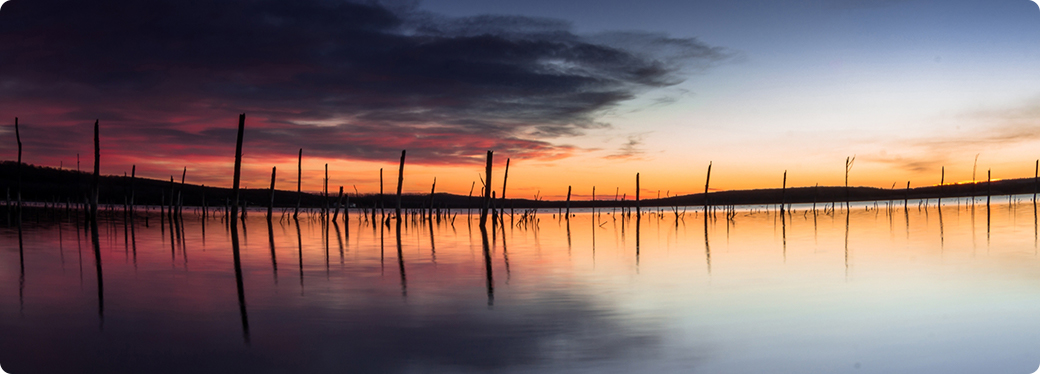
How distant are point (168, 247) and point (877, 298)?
2149 cm

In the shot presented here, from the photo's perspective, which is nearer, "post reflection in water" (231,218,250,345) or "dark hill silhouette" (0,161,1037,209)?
"post reflection in water" (231,218,250,345)

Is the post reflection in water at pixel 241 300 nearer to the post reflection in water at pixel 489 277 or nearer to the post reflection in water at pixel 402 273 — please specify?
the post reflection in water at pixel 402 273

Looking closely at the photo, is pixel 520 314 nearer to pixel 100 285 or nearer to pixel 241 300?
pixel 241 300

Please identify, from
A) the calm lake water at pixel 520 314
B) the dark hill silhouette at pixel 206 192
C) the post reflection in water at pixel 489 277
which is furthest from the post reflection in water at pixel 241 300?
the dark hill silhouette at pixel 206 192

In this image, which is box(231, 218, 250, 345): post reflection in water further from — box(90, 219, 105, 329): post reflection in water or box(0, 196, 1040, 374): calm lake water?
box(90, 219, 105, 329): post reflection in water

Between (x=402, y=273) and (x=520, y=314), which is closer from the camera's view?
(x=520, y=314)

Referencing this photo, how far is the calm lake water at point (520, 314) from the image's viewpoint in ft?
22.1

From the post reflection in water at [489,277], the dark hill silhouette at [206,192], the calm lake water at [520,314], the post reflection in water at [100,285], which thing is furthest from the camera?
the dark hill silhouette at [206,192]

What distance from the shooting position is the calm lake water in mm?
6738

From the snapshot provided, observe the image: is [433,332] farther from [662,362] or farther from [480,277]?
[480,277]

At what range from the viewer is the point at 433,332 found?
801cm

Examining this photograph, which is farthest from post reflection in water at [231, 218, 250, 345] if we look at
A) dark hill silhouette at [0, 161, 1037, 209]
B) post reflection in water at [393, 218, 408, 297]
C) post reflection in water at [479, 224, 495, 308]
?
dark hill silhouette at [0, 161, 1037, 209]

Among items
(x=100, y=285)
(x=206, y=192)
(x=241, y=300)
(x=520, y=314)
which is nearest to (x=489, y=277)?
(x=520, y=314)

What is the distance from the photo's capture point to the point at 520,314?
931cm
